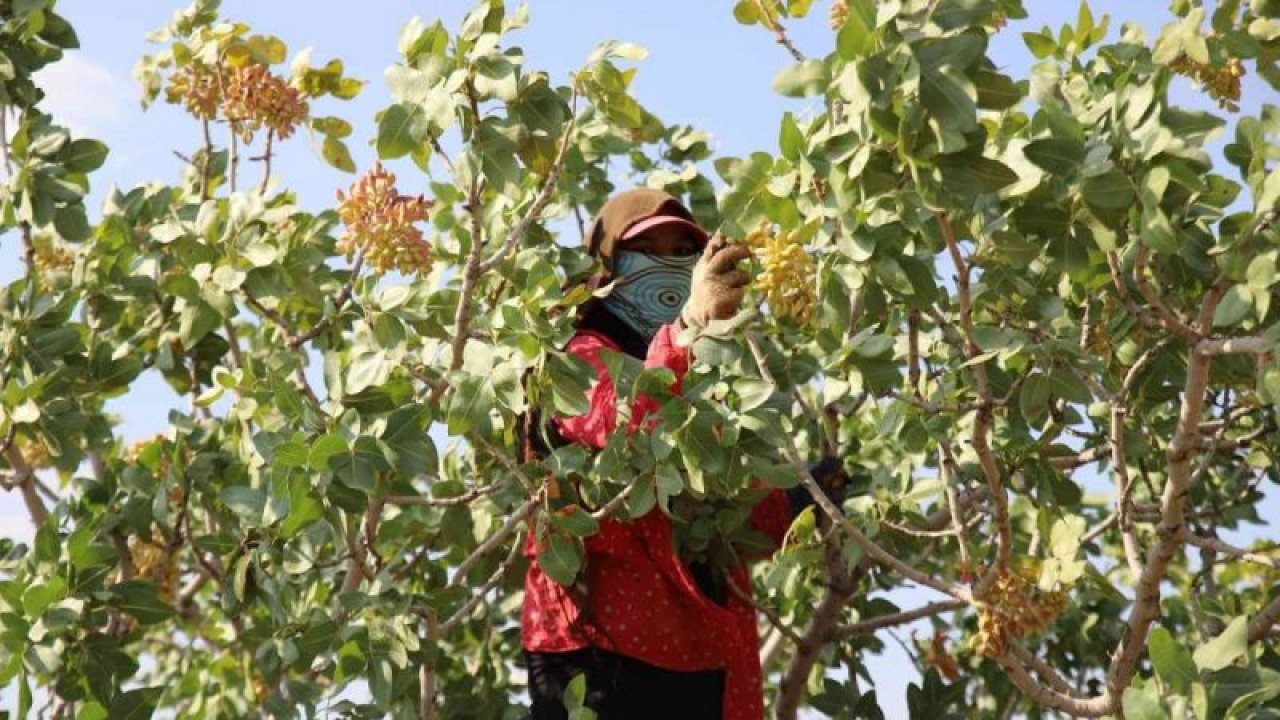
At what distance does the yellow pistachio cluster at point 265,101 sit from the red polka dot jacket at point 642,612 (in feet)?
2.79

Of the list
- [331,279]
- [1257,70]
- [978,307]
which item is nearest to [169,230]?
[331,279]

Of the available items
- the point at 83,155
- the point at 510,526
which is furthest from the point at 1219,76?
the point at 83,155

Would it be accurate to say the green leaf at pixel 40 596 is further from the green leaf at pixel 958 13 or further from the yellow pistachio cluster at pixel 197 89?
the green leaf at pixel 958 13

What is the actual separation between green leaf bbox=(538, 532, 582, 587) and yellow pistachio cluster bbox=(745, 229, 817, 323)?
2.12ft

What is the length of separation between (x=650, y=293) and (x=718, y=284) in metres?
0.58

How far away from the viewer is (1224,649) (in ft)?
8.35

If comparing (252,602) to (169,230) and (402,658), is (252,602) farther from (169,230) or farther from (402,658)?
(169,230)

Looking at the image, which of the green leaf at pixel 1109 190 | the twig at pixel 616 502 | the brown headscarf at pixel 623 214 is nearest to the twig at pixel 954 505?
the twig at pixel 616 502

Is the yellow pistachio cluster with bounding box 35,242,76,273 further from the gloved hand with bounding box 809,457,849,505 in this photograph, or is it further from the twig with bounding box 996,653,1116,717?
the twig with bounding box 996,653,1116,717

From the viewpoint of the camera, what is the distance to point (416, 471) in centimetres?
303

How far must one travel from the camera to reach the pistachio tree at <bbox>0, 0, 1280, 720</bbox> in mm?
2590

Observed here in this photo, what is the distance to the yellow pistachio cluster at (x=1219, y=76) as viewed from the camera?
328 cm

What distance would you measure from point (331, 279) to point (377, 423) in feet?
2.55

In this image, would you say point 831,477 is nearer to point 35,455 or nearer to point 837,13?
point 837,13
